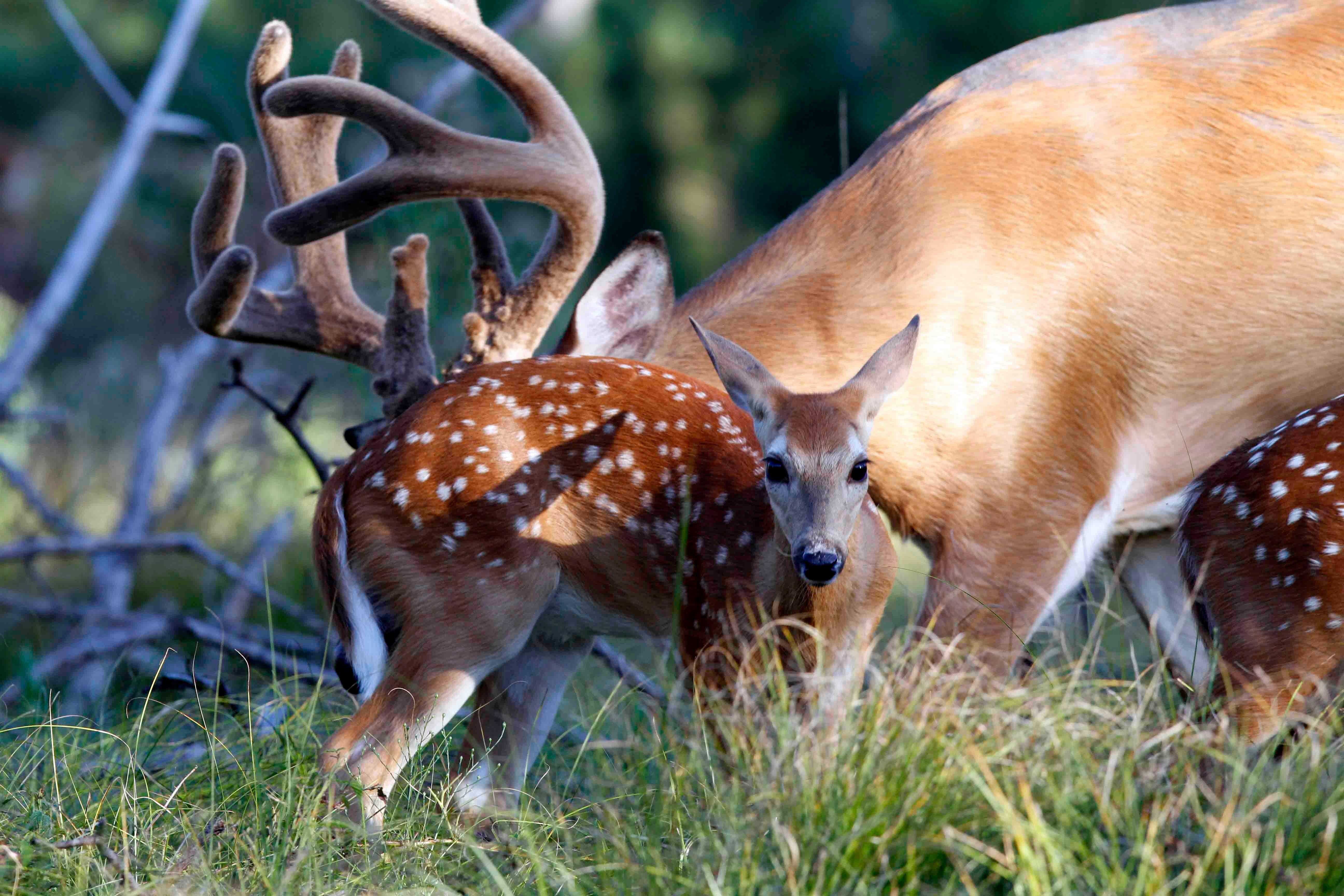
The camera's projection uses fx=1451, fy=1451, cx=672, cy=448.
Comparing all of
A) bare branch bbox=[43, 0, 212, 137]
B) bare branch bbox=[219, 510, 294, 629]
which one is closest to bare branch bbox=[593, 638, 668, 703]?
bare branch bbox=[219, 510, 294, 629]

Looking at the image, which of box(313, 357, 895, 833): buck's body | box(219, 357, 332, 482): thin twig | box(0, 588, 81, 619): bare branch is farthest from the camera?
box(0, 588, 81, 619): bare branch

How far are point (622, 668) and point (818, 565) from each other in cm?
159

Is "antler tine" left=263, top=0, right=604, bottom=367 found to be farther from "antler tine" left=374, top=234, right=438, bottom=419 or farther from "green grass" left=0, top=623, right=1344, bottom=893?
"green grass" left=0, top=623, right=1344, bottom=893

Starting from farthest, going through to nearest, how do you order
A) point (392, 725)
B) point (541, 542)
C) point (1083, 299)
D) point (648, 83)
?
1. point (648, 83)
2. point (1083, 299)
3. point (541, 542)
4. point (392, 725)

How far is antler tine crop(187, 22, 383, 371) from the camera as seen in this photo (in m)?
3.93

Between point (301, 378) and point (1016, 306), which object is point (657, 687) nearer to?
point (1016, 306)

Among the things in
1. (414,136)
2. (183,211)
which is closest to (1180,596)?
(414,136)

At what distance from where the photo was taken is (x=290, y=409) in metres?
4.29

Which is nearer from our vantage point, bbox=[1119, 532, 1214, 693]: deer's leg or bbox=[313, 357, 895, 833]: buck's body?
bbox=[313, 357, 895, 833]: buck's body

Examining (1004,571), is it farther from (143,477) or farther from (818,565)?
(143,477)

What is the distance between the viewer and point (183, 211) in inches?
542

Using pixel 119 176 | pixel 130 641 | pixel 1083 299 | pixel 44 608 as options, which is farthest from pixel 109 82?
pixel 1083 299

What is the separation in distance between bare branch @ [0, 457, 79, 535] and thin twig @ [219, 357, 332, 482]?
65.9 inches

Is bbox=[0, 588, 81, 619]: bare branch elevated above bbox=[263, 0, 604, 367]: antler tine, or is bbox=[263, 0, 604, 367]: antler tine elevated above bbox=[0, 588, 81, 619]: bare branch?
bbox=[263, 0, 604, 367]: antler tine
